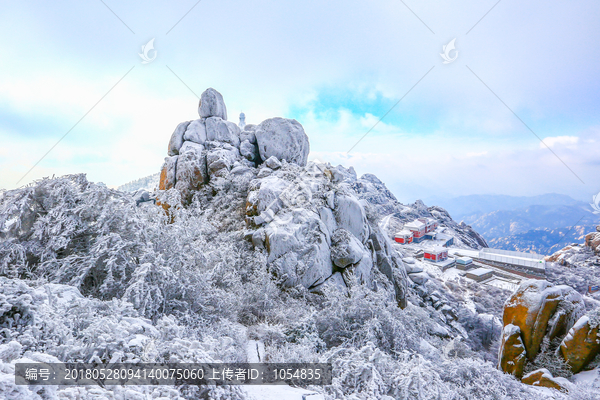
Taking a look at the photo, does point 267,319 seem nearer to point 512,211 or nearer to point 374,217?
point 374,217

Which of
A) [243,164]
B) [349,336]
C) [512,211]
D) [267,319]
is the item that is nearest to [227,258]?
[267,319]

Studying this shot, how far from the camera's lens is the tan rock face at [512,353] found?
23.5 ft

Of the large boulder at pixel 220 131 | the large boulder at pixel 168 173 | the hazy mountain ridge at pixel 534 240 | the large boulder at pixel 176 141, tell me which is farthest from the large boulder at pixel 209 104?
the hazy mountain ridge at pixel 534 240

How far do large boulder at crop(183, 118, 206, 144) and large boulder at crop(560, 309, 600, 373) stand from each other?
58.3ft

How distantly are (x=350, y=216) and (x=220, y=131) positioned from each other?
33.6 feet

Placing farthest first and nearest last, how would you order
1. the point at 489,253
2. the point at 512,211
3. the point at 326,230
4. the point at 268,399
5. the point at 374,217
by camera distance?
the point at 512,211, the point at 489,253, the point at 374,217, the point at 326,230, the point at 268,399

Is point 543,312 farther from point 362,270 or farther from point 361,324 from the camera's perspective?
point 361,324

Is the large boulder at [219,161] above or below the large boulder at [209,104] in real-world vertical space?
below

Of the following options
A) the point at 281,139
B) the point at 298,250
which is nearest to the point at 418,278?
the point at 281,139

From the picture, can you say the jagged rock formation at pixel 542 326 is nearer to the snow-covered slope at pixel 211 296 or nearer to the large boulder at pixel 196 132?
the snow-covered slope at pixel 211 296

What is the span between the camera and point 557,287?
7.75 meters

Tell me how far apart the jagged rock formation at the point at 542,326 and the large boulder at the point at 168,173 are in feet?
52.6

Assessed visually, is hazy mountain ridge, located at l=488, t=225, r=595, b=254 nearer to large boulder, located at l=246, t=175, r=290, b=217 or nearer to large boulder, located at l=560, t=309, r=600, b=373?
large boulder, located at l=560, t=309, r=600, b=373

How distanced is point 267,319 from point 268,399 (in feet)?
9.72
